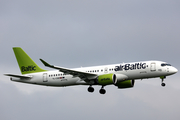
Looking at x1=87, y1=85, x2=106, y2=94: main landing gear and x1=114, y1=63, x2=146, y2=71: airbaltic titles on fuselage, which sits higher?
x1=114, y1=63, x2=146, y2=71: airbaltic titles on fuselage

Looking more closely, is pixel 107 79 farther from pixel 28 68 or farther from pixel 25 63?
pixel 25 63

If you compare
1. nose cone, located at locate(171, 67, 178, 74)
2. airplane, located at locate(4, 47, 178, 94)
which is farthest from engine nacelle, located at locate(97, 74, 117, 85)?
nose cone, located at locate(171, 67, 178, 74)

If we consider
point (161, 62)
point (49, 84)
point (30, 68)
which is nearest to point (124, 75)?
point (161, 62)

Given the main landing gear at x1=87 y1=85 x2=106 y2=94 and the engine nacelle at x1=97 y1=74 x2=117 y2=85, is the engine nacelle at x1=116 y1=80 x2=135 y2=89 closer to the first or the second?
the main landing gear at x1=87 y1=85 x2=106 y2=94

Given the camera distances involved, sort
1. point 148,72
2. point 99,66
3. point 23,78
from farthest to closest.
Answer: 1. point 23,78
2. point 99,66
3. point 148,72

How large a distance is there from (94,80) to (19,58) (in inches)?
661

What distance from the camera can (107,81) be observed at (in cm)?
5231

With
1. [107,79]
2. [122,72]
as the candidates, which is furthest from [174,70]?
[107,79]

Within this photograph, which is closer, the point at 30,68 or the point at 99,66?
the point at 99,66

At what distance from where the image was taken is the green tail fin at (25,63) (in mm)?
61719

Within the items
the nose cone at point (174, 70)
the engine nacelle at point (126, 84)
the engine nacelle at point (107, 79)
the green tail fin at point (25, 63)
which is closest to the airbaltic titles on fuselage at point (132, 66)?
the engine nacelle at point (107, 79)

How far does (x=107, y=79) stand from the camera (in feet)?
172

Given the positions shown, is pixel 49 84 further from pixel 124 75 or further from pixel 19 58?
pixel 124 75

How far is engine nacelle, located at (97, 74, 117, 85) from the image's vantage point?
52125 mm
